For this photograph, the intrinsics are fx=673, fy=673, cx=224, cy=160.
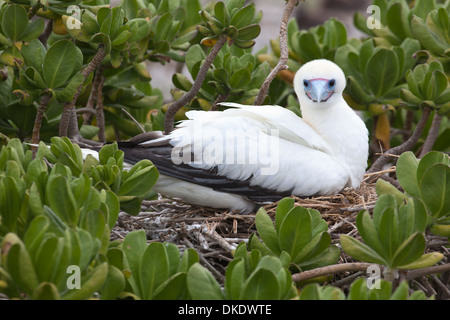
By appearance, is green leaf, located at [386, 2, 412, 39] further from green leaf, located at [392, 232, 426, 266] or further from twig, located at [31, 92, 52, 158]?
green leaf, located at [392, 232, 426, 266]

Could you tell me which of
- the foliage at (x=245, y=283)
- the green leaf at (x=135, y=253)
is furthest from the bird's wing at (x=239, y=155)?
the foliage at (x=245, y=283)

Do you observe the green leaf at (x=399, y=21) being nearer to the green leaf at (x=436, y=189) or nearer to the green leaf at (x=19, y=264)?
the green leaf at (x=436, y=189)

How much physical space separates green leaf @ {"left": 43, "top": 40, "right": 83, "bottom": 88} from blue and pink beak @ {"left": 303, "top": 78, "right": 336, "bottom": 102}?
1584mm

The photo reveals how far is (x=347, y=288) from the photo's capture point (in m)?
3.70

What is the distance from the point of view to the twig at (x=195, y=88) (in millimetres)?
4426

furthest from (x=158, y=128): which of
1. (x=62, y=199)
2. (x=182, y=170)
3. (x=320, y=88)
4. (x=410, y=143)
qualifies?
(x=62, y=199)

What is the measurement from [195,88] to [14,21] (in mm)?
1227

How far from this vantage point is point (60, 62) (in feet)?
13.3

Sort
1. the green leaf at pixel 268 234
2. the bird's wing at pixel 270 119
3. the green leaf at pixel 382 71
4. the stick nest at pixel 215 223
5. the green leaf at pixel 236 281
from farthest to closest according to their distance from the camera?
the green leaf at pixel 382 71 → the bird's wing at pixel 270 119 → the stick nest at pixel 215 223 → the green leaf at pixel 268 234 → the green leaf at pixel 236 281

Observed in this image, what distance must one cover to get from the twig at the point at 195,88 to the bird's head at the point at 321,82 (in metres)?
0.64

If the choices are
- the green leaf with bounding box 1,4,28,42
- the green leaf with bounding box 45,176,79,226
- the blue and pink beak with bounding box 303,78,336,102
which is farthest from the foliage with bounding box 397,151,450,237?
the green leaf with bounding box 1,4,28,42

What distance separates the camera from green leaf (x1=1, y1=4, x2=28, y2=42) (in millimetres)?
4199
